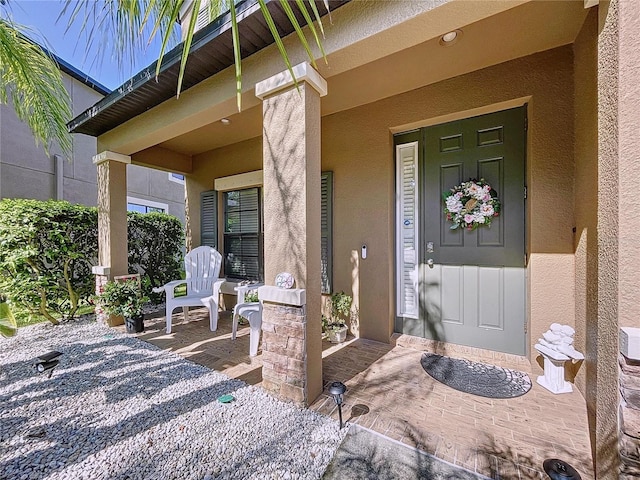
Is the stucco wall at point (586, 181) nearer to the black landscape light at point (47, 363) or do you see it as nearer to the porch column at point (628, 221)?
the porch column at point (628, 221)

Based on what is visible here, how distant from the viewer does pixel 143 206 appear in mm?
8664

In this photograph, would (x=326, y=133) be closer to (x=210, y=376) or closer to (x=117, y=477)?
(x=210, y=376)

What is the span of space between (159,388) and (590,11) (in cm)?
457

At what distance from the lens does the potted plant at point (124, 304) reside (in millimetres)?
3812

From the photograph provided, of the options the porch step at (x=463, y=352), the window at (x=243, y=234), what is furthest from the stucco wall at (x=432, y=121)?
the window at (x=243, y=234)

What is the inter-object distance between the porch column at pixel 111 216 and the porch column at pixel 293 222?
320cm

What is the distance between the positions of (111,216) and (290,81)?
3651 mm

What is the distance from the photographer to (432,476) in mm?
1494

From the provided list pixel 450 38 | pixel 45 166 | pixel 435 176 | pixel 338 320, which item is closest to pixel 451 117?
pixel 435 176

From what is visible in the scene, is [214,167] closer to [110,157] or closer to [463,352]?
[110,157]

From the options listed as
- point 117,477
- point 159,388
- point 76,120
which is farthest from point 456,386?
point 76,120

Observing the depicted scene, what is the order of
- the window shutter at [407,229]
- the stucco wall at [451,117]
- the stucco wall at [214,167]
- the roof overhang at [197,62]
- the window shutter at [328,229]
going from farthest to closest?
the stucco wall at [214,167]
the window shutter at [328,229]
the window shutter at [407,229]
the stucco wall at [451,117]
the roof overhang at [197,62]

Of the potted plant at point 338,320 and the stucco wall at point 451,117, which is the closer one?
the stucco wall at point 451,117

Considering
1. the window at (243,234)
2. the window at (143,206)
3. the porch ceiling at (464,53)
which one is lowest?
the window at (243,234)
